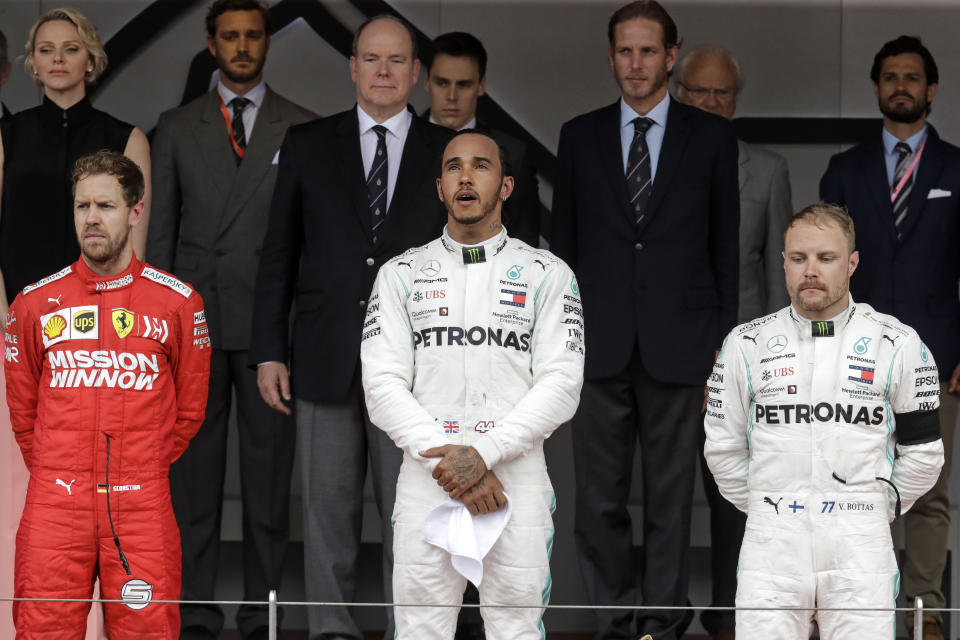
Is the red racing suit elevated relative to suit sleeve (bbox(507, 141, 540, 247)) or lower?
lower

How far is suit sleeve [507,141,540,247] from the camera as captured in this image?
4410mm

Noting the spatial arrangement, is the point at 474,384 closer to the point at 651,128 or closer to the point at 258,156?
the point at 651,128

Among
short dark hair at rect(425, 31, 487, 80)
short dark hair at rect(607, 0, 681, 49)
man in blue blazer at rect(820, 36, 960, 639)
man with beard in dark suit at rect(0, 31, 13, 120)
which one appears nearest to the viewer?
short dark hair at rect(607, 0, 681, 49)

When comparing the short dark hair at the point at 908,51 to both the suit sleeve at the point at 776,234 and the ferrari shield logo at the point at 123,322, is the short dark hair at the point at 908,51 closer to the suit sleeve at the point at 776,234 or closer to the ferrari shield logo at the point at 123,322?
the suit sleeve at the point at 776,234

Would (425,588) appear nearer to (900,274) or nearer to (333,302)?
(333,302)

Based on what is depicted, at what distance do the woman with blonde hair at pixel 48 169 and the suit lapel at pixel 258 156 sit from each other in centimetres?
28

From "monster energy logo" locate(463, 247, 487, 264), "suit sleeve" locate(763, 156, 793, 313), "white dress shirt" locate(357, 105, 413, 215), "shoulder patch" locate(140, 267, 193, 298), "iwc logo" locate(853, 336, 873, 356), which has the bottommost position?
"iwc logo" locate(853, 336, 873, 356)

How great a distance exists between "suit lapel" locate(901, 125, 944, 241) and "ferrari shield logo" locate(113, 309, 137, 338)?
7.84 feet

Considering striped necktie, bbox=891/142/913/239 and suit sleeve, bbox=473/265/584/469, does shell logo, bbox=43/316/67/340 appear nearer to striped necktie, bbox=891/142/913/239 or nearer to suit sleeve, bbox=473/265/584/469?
suit sleeve, bbox=473/265/584/469

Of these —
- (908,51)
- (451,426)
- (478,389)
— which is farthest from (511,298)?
(908,51)

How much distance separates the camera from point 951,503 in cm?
530

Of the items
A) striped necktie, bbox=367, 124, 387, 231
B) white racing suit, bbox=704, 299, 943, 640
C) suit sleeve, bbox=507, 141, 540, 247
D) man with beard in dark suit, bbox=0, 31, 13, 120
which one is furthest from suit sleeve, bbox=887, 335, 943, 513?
man with beard in dark suit, bbox=0, 31, 13, 120

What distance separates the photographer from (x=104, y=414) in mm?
3652

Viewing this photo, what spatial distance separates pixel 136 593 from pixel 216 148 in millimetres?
1641
